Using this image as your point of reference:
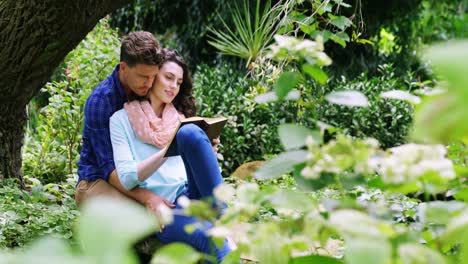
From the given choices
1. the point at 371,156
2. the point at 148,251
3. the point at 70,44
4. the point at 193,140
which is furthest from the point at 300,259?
the point at 70,44

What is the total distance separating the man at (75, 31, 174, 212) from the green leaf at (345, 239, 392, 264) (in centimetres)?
234

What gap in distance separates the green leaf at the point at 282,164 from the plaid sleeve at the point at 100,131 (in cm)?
207

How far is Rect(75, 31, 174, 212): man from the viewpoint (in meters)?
3.14

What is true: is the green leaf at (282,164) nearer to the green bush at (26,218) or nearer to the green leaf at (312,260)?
the green leaf at (312,260)

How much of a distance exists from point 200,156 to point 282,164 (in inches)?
68.5

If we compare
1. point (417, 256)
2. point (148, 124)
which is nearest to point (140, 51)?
point (148, 124)

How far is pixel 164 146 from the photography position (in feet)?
10.5

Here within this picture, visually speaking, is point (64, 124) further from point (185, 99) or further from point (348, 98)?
point (348, 98)

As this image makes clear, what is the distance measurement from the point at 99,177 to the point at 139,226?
8.44ft

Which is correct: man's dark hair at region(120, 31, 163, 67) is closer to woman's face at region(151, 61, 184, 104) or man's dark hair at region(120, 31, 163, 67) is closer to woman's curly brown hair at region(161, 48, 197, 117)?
woman's face at region(151, 61, 184, 104)

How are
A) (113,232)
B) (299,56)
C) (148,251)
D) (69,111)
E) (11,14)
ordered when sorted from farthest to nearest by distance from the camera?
(69,111) < (11,14) < (148,251) < (299,56) < (113,232)

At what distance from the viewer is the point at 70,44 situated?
3.42 metres

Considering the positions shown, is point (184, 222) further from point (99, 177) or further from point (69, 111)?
point (69, 111)

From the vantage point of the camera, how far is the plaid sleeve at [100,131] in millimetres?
3146
